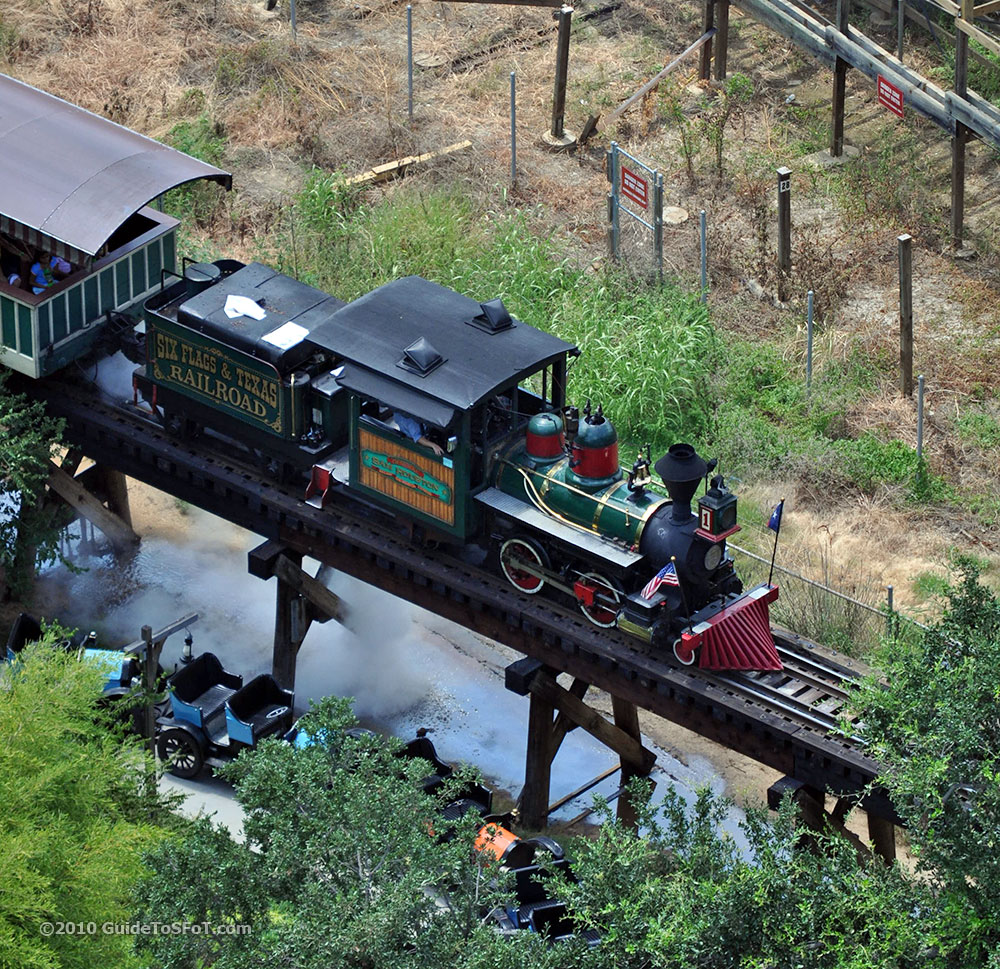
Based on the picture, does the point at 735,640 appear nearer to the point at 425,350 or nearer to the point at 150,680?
the point at 425,350

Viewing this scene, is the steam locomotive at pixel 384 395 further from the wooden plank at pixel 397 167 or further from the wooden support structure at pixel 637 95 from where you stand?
the wooden support structure at pixel 637 95

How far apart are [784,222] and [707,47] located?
6.33 metres

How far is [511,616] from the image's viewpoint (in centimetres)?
1683

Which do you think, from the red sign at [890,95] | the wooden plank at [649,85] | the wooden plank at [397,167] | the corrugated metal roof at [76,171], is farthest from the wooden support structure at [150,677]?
the red sign at [890,95]

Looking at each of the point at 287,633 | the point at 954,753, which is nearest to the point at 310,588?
the point at 287,633

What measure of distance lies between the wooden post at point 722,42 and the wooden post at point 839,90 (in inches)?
81.5

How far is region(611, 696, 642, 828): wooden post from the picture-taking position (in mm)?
17406

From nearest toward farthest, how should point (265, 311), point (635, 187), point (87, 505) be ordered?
point (265, 311)
point (87, 505)
point (635, 187)

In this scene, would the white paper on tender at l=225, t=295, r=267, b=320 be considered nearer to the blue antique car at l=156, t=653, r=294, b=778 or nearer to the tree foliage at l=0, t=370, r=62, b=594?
the tree foliage at l=0, t=370, r=62, b=594

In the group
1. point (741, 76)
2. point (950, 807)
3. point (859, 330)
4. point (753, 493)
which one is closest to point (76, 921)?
point (950, 807)

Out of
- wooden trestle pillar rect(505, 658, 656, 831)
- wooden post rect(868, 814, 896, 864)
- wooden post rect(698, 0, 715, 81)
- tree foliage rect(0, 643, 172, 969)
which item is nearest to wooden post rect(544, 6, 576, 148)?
wooden post rect(698, 0, 715, 81)

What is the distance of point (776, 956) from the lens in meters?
12.0

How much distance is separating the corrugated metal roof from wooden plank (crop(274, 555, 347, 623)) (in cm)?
352

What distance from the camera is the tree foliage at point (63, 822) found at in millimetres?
13547
